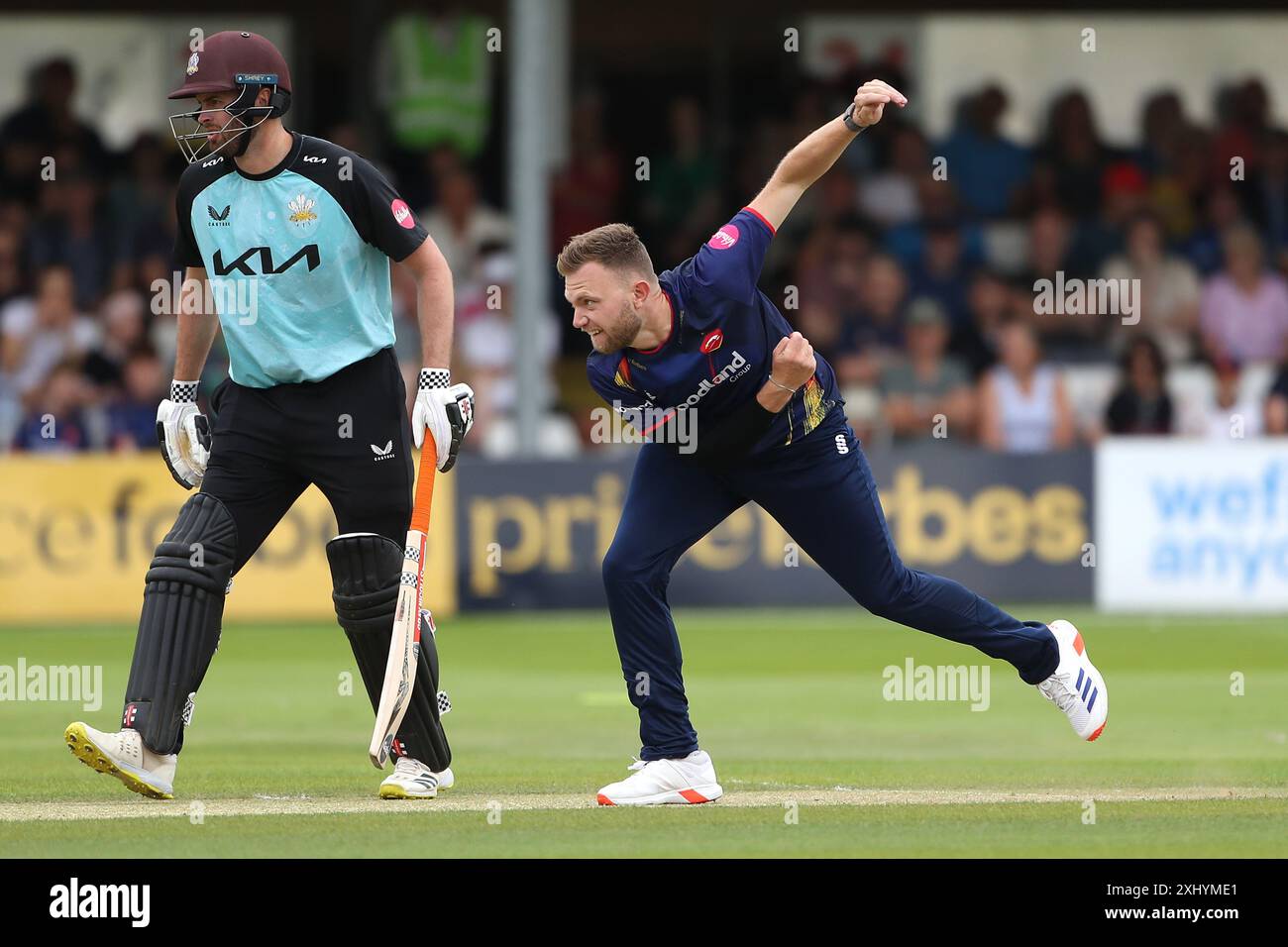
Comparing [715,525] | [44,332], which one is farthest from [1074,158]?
[715,525]

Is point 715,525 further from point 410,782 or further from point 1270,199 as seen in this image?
point 1270,199

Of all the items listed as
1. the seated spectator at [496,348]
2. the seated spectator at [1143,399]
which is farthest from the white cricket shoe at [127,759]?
the seated spectator at [1143,399]

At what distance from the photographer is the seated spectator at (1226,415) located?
16859mm

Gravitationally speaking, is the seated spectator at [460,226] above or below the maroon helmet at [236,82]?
above

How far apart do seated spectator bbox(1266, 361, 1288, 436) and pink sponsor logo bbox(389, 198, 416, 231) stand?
35.5 ft

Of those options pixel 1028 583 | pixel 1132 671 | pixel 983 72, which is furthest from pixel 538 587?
pixel 983 72

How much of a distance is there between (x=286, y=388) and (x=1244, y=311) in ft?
42.1

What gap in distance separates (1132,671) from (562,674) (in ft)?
10.2

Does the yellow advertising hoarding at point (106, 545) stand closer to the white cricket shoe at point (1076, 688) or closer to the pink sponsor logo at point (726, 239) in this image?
the white cricket shoe at point (1076, 688)

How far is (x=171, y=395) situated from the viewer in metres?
7.87

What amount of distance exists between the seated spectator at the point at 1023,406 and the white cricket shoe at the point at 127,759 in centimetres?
1050

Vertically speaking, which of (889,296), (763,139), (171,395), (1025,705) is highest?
(763,139)

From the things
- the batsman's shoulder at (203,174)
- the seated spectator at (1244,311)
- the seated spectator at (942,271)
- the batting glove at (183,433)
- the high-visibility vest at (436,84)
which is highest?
the high-visibility vest at (436,84)

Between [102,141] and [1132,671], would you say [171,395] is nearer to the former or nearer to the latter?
[1132,671]
